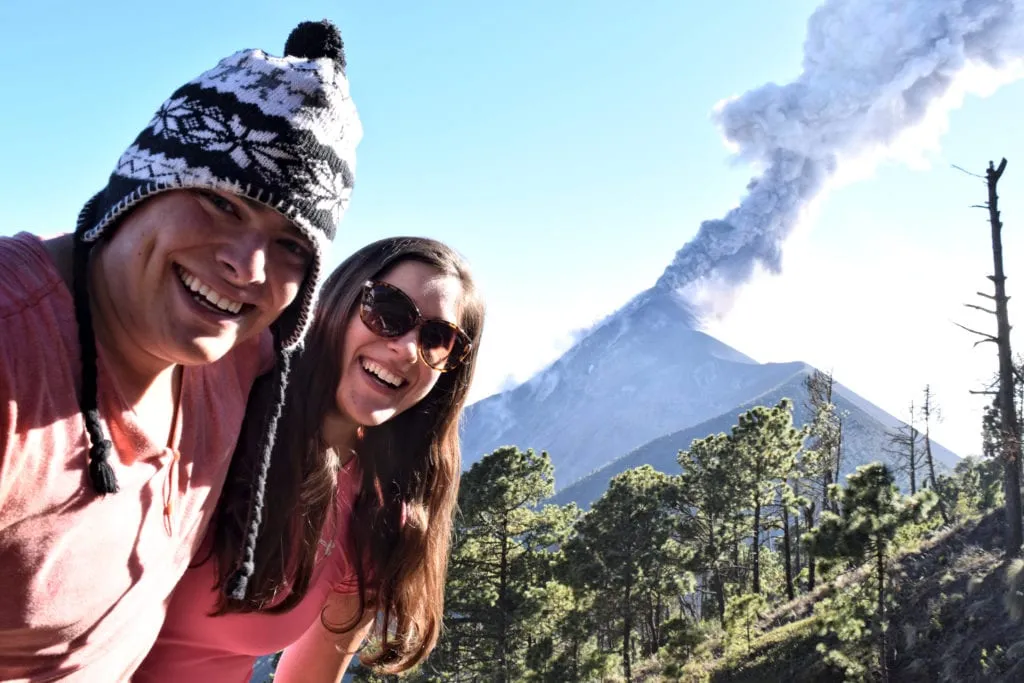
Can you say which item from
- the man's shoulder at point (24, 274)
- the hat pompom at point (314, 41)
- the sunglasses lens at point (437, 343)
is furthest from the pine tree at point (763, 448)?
the man's shoulder at point (24, 274)

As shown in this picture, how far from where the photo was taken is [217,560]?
4.58 ft

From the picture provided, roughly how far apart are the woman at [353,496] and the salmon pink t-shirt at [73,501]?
18 centimetres

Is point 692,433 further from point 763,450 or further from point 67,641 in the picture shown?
point 67,641

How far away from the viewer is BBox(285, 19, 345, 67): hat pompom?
1.23 metres

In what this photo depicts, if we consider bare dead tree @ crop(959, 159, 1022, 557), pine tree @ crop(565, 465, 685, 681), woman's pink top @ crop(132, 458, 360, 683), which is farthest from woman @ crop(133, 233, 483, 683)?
pine tree @ crop(565, 465, 685, 681)

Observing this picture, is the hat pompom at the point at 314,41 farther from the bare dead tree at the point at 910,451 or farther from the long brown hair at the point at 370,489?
the bare dead tree at the point at 910,451

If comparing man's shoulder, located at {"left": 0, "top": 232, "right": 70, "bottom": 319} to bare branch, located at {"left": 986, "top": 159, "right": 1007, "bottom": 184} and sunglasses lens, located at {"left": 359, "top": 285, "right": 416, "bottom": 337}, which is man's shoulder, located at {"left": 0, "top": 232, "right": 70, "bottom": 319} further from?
bare branch, located at {"left": 986, "top": 159, "right": 1007, "bottom": 184}

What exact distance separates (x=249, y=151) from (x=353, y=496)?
3.44ft

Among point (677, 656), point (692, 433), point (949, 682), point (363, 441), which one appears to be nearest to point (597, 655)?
point (677, 656)

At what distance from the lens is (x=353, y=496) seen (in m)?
1.80

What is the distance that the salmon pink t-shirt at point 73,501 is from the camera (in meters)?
0.85

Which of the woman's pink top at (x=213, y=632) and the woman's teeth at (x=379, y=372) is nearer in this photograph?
the woman's pink top at (x=213, y=632)

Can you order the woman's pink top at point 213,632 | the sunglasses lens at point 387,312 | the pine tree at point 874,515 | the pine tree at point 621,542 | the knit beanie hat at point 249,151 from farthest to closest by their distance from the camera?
the pine tree at point 621,542, the pine tree at point 874,515, the sunglasses lens at point 387,312, the woman's pink top at point 213,632, the knit beanie hat at point 249,151

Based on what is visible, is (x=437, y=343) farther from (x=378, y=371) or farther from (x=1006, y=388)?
(x=1006, y=388)
